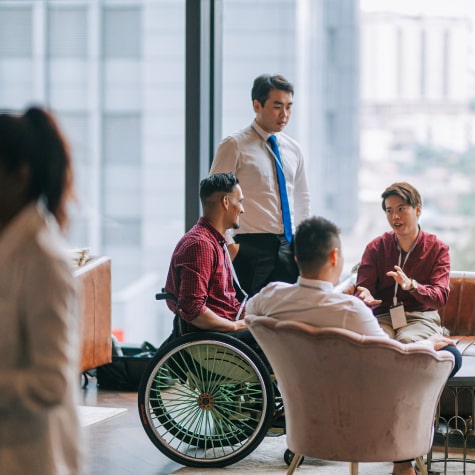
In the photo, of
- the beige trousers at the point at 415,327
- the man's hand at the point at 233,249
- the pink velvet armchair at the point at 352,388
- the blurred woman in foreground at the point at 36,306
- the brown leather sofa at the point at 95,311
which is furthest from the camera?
the brown leather sofa at the point at 95,311

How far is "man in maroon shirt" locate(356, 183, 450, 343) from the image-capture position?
3.89 metres

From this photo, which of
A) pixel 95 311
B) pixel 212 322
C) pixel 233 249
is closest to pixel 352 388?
pixel 212 322

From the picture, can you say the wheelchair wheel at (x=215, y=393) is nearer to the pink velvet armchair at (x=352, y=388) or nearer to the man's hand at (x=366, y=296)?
the man's hand at (x=366, y=296)

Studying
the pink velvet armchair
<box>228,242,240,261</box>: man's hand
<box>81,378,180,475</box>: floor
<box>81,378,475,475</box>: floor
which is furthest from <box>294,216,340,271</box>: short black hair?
<box>228,242,240,261</box>: man's hand

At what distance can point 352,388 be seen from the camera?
271 cm

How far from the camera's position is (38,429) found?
1.55 metres

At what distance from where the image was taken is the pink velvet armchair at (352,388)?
268cm

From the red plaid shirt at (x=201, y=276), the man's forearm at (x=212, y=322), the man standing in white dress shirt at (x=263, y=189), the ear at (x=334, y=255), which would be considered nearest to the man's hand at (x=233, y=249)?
the man standing in white dress shirt at (x=263, y=189)

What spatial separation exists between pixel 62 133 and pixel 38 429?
1.60 feet

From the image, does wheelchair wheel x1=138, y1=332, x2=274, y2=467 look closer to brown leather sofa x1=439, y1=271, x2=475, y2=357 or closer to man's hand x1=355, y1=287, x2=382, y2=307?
man's hand x1=355, y1=287, x2=382, y2=307

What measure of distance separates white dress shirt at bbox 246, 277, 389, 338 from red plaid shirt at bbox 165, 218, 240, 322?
34.1 inches

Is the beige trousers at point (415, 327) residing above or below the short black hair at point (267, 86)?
below

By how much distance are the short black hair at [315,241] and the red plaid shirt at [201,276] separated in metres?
0.97

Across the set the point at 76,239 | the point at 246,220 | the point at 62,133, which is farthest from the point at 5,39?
the point at 62,133
